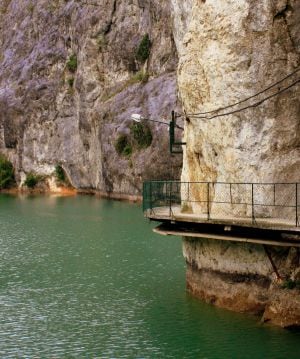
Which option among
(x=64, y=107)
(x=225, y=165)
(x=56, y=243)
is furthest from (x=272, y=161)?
(x=64, y=107)

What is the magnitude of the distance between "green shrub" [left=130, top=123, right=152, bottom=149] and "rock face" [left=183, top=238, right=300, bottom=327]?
4483 centimetres

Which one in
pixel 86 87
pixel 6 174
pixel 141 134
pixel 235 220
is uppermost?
pixel 86 87

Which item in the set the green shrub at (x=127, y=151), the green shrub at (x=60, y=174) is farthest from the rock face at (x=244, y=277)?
the green shrub at (x=60, y=174)

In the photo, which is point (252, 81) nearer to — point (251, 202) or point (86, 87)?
point (251, 202)

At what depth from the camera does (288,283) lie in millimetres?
21062

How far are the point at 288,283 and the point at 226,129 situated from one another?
5.27m

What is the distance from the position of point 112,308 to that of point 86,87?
204 ft

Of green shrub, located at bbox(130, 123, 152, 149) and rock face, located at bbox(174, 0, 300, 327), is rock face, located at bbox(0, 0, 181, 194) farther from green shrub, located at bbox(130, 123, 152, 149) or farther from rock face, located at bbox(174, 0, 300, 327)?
rock face, located at bbox(174, 0, 300, 327)

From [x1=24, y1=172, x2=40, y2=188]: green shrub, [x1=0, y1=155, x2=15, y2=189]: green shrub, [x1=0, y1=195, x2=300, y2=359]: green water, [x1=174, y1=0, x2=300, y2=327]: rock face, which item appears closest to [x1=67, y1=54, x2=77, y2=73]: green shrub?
[x1=24, y1=172, x2=40, y2=188]: green shrub

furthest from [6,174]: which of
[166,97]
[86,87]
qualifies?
[166,97]

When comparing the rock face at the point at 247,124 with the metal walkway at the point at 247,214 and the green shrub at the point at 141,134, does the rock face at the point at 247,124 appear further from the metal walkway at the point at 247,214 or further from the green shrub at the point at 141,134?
the green shrub at the point at 141,134

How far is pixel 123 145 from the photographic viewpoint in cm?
7475

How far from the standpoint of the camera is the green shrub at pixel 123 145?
243ft

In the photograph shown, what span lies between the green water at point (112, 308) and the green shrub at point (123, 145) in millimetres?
30067
